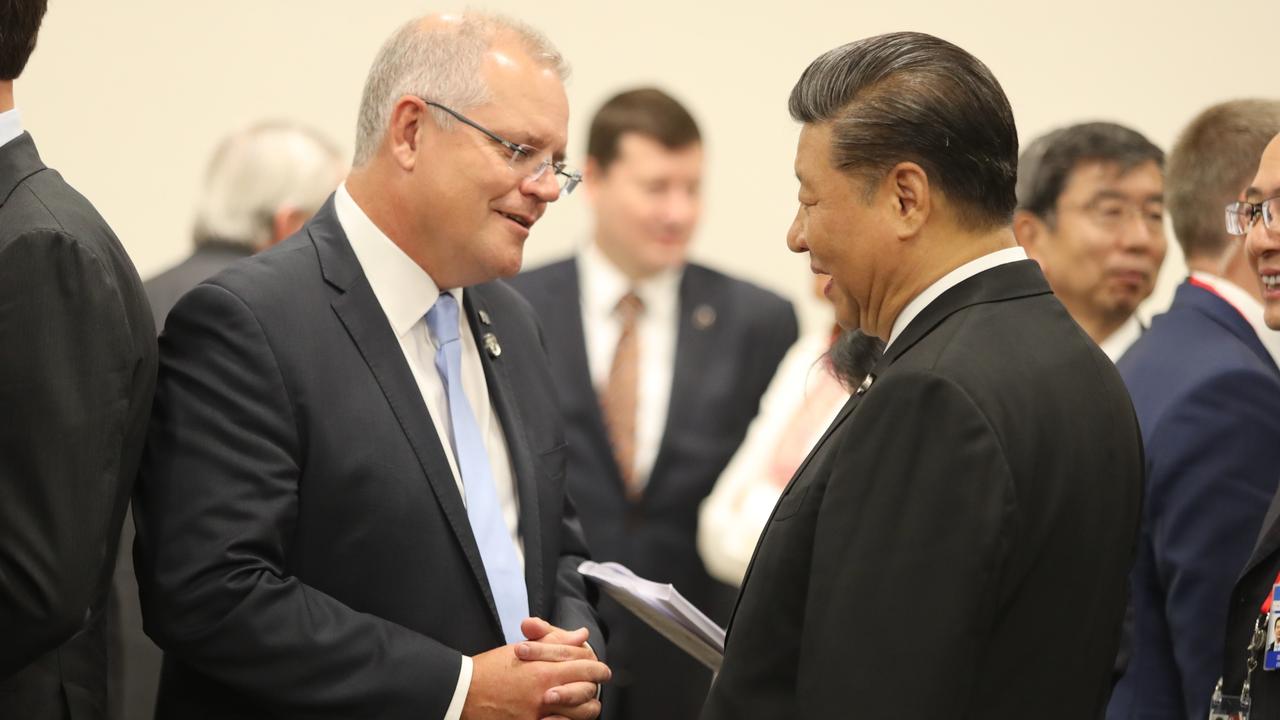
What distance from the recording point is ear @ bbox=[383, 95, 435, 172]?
2232mm

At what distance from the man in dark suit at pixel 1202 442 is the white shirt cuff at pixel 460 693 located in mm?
1105

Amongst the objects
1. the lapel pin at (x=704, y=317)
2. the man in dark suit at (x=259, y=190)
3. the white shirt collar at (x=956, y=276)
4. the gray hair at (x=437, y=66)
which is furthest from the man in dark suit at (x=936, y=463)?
the lapel pin at (x=704, y=317)

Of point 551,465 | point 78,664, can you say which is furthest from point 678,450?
point 78,664

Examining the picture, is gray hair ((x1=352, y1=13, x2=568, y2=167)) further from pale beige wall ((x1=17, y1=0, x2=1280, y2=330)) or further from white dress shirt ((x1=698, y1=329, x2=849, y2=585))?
pale beige wall ((x1=17, y1=0, x2=1280, y2=330))

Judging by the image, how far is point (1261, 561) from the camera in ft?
7.01

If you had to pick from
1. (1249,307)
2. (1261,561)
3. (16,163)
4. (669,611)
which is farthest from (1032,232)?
(16,163)

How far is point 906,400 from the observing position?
60.7 inches

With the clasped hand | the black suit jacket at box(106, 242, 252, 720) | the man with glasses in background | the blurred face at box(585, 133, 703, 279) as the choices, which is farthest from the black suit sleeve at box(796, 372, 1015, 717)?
the blurred face at box(585, 133, 703, 279)

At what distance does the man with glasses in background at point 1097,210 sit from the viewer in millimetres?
3035

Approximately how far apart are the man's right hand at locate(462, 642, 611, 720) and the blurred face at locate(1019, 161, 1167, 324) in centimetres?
152

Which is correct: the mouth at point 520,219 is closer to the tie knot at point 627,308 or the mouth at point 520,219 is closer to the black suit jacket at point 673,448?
the black suit jacket at point 673,448

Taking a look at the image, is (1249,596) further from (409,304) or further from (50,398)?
(50,398)

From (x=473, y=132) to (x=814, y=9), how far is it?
139 inches

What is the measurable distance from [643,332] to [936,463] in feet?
9.09
